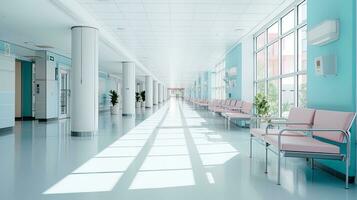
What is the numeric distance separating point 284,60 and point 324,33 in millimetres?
3368

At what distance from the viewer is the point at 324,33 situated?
4043 mm

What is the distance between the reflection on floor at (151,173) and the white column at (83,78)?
1.28m

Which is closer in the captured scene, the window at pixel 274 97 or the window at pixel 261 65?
the window at pixel 274 97

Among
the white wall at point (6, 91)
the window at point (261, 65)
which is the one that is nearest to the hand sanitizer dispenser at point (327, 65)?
the window at point (261, 65)

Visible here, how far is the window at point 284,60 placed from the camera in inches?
250

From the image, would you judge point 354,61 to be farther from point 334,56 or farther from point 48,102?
point 48,102

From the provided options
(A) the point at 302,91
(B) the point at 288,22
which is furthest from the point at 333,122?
(B) the point at 288,22

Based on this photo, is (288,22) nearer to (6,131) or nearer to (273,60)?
(273,60)

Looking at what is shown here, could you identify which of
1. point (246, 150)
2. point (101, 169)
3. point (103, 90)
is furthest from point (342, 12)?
point (103, 90)

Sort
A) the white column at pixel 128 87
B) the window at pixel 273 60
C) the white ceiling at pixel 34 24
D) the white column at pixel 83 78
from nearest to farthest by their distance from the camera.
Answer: the white ceiling at pixel 34 24, the white column at pixel 83 78, the window at pixel 273 60, the white column at pixel 128 87

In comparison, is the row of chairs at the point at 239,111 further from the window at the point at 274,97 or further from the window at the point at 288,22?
the window at the point at 288,22

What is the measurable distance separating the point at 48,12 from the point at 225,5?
3.64 m

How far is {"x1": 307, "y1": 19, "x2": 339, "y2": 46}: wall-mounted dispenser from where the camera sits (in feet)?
12.7

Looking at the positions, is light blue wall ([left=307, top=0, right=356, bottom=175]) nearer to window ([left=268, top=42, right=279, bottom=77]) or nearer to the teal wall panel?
window ([left=268, top=42, right=279, bottom=77])
